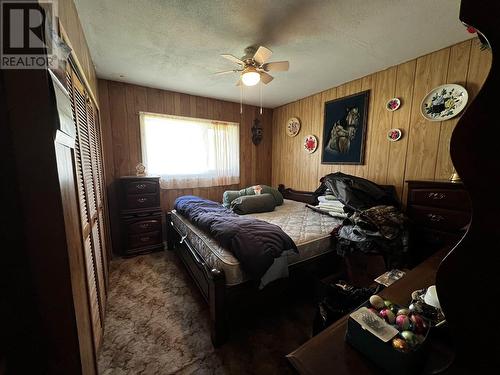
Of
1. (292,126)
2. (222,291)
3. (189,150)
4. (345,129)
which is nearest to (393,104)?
(345,129)

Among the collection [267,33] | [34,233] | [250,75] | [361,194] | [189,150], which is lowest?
[361,194]

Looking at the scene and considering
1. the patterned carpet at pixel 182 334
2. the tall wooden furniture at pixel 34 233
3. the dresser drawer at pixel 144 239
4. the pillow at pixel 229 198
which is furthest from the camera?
the pillow at pixel 229 198

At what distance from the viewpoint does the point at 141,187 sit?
293 centimetres

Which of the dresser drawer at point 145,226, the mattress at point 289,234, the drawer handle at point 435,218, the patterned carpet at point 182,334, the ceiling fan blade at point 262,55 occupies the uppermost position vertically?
the ceiling fan blade at point 262,55

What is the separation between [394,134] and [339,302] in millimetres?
2212

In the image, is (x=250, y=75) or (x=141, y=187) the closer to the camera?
(x=250, y=75)

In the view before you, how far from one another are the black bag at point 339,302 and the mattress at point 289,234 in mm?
480

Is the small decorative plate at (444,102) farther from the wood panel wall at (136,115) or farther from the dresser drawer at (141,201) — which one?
the dresser drawer at (141,201)

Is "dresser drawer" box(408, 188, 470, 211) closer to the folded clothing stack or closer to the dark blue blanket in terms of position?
the folded clothing stack

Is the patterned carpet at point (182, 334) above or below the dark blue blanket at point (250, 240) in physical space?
below

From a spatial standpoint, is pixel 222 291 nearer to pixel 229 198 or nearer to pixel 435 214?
pixel 229 198

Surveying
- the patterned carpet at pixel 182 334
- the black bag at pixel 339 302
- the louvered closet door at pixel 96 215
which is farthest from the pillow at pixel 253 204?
the black bag at pixel 339 302

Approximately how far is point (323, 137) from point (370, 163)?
0.89 m

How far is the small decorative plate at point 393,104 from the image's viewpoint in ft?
8.00
